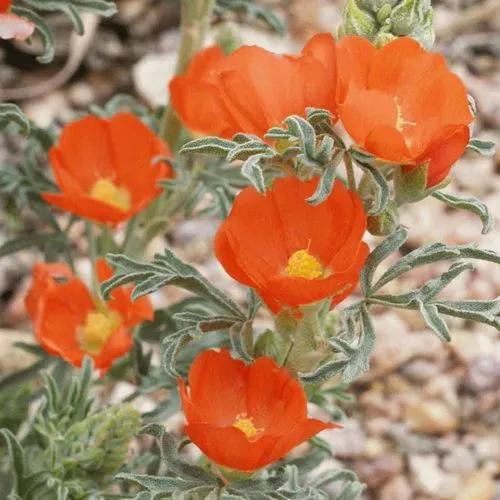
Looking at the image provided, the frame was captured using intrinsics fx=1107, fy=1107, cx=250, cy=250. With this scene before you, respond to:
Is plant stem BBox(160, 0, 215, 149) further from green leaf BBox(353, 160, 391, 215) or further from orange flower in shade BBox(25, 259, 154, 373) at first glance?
green leaf BBox(353, 160, 391, 215)

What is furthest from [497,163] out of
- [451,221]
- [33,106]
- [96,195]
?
[96,195]

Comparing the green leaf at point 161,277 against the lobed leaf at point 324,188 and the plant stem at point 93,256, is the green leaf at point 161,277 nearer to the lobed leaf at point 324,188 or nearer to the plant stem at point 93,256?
the lobed leaf at point 324,188

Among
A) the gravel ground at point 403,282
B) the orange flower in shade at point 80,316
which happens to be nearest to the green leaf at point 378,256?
the orange flower in shade at point 80,316

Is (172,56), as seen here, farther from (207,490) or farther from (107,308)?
(207,490)

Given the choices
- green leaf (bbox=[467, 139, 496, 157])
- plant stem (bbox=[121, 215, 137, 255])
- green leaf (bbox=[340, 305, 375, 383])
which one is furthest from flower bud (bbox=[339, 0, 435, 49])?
plant stem (bbox=[121, 215, 137, 255])

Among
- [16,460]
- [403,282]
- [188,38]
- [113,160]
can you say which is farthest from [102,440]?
[403,282]

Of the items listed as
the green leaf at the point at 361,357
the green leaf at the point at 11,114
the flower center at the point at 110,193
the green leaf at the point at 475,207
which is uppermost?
the green leaf at the point at 11,114

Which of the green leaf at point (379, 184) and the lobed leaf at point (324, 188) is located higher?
the lobed leaf at point (324, 188)
